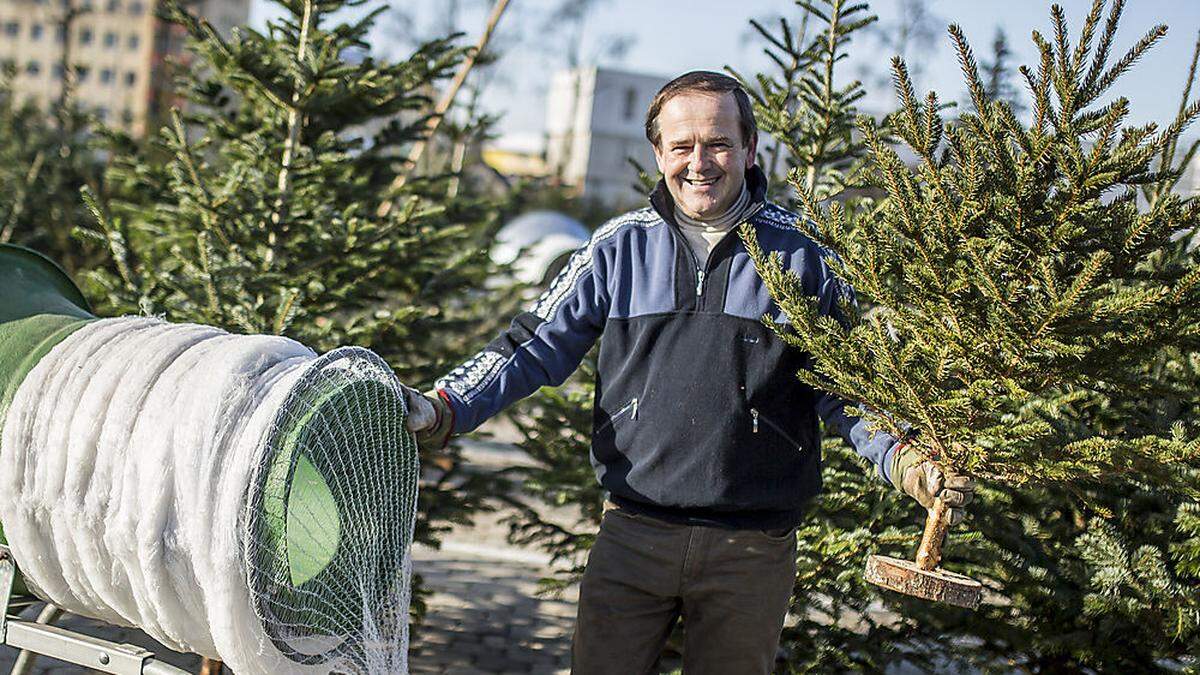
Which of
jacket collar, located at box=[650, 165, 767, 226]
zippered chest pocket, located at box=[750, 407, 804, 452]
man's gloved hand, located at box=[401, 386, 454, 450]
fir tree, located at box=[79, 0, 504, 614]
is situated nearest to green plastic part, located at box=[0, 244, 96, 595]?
fir tree, located at box=[79, 0, 504, 614]

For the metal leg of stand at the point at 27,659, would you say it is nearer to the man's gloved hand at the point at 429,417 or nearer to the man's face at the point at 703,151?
the man's gloved hand at the point at 429,417

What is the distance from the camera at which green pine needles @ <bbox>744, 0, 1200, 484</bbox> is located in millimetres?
2529

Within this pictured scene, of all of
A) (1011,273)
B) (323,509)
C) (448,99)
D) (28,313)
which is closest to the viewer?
(1011,273)

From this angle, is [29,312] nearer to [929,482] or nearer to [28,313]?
[28,313]

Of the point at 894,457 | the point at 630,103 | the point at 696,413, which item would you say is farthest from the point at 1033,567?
the point at 630,103

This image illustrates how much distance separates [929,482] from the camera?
2691 mm

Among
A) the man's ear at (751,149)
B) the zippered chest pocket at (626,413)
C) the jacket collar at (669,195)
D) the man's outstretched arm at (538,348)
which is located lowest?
the zippered chest pocket at (626,413)

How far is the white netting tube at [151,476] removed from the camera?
2383mm

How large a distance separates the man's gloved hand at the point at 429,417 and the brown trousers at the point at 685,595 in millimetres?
494

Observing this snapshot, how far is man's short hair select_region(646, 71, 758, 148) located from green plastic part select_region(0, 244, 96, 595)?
1.53 meters

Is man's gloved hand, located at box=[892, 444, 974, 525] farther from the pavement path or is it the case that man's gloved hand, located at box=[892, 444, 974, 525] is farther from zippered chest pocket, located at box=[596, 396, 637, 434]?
the pavement path

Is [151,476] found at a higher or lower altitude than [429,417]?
lower

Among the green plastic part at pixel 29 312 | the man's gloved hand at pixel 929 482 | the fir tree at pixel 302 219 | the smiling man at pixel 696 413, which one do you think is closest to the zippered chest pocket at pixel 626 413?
the smiling man at pixel 696 413

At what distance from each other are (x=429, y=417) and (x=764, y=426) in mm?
807
